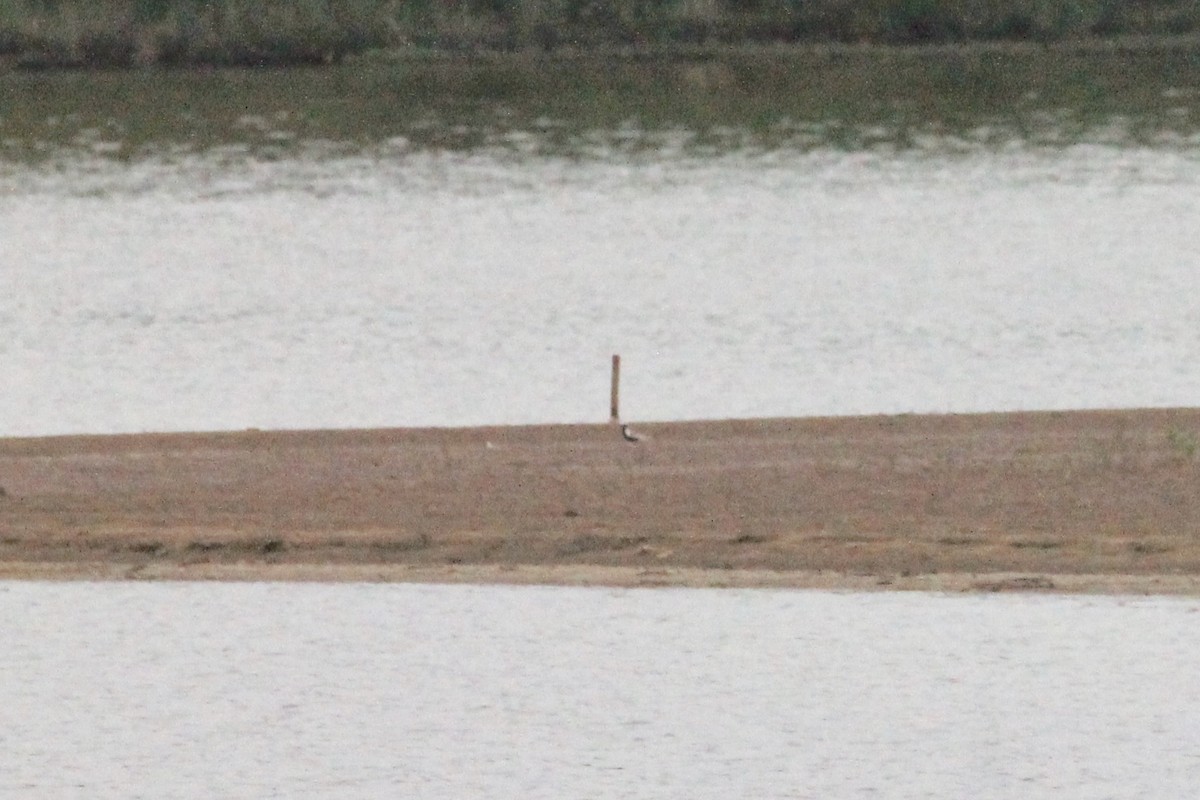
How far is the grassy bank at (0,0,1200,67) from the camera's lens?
6781 cm

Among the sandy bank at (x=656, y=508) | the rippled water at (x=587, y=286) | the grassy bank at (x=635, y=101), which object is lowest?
the grassy bank at (x=635, y=101)

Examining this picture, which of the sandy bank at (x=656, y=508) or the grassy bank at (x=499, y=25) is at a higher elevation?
the sandy bank at (x=656, y=508)

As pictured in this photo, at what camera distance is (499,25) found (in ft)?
232

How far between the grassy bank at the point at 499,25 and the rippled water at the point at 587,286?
65.4 feet

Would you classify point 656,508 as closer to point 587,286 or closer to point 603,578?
point 603,578

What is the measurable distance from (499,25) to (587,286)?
40.5 metres

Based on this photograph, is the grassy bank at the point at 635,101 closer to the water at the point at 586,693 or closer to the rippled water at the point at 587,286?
the rippled water at the point at 587,286

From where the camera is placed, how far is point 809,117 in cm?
5350

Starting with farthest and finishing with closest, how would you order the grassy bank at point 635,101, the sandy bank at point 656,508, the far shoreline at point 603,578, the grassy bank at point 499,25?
the grassy bank at point 499,25 → the grassy bank at point 635,101 → the sandy bank at point 656,508 → the far shoreline at point 603,578

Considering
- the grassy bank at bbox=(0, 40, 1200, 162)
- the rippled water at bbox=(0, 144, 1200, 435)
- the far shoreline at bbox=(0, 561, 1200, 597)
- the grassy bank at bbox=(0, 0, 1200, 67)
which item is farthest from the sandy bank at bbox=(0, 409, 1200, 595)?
the grassy bank at bbox=(0, 0, 1200, 67)

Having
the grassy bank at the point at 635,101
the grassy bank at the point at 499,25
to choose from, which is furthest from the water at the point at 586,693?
the grassy bank at the point at 499,25

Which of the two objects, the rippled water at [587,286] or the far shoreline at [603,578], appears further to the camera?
the rippled water at [587,286]

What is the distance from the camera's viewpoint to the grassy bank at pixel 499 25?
67812 millimetres

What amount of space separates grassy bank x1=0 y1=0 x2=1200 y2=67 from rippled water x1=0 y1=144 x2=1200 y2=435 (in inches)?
785
